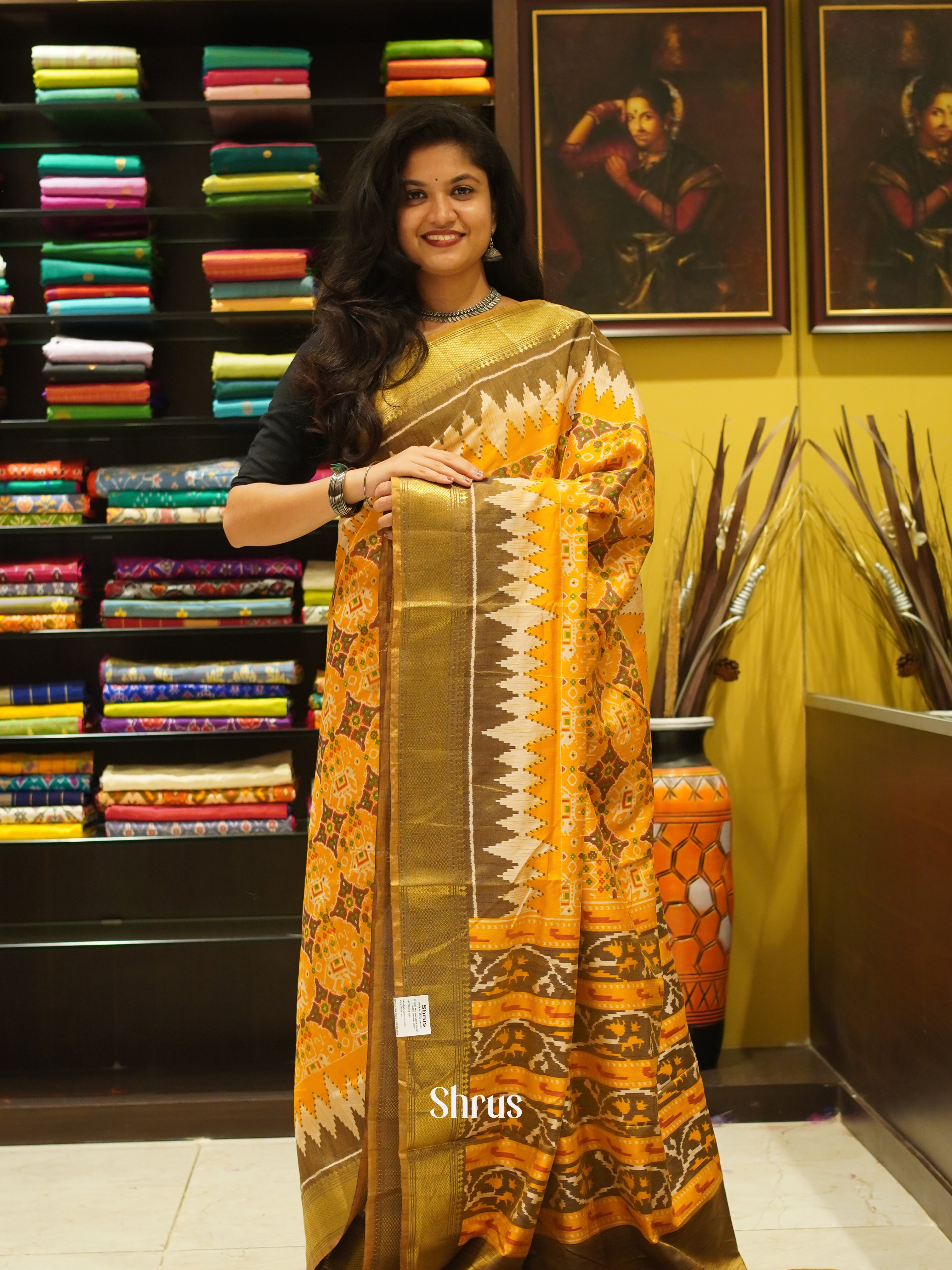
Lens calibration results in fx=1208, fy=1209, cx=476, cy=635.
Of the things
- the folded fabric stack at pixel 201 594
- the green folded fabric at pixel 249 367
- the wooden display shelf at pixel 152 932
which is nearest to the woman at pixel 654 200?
the green folded fabric at pixel 249 367

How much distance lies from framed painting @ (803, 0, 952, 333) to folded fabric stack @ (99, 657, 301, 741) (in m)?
1.55

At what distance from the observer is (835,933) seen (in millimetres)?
2713

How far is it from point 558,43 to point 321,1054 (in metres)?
2.34

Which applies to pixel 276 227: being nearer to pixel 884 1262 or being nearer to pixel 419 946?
pixel 419 946

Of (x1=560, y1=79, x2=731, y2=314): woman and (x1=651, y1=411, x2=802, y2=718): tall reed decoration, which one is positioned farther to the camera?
(x1=560, y1=79, x2=731, y2=314): woman

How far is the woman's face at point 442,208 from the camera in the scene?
169 cm

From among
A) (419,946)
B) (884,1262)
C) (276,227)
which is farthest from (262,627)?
(884,1262)

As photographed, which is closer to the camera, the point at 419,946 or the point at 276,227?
the point at 419,946

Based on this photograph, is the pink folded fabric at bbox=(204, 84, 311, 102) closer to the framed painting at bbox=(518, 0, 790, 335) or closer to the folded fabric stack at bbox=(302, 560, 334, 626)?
the framed painting at bbox=(518, 0, 790, 335)

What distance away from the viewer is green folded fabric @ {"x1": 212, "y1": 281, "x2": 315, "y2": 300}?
108 inches

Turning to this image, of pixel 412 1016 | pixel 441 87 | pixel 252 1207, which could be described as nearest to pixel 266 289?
pixel 441 87

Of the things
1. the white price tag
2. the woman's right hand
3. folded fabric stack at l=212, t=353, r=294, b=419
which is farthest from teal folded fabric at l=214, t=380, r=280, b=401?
the white price tag

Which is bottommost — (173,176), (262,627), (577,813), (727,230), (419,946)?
(419,946)

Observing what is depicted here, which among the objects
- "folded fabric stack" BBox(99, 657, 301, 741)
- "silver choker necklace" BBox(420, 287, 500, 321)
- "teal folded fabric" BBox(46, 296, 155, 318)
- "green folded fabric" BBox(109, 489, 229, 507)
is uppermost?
"teal folded fabric" BBox(46, 296, 155, 318)
